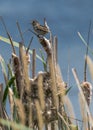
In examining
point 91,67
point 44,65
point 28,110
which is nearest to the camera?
point 91,67

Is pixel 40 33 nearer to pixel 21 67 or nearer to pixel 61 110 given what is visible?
pixel 21 67

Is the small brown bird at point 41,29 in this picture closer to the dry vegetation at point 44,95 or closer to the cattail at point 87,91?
the dry vegetation at point 44,95

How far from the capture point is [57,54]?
203 cm

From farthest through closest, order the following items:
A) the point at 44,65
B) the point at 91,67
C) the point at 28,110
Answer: the point at 44,65
the point at 28,110
the point at 91,67

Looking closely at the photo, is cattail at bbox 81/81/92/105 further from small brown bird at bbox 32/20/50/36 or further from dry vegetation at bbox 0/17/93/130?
small brown bird at bbox 32/20/50/36

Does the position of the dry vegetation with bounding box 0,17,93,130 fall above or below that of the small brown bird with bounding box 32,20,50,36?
below

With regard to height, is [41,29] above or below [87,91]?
above

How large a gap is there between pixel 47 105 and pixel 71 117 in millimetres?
126

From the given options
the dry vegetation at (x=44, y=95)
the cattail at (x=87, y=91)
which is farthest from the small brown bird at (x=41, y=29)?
the cattail at (x=87, y=91)

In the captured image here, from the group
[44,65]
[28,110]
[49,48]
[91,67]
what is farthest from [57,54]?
[91,67]

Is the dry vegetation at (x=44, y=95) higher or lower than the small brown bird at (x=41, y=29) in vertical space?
lower

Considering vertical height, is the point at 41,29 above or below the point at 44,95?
above

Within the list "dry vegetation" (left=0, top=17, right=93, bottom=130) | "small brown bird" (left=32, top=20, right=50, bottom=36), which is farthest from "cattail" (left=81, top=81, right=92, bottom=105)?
"small brown bird" (left=32, top=20, right=50, bottom=36)

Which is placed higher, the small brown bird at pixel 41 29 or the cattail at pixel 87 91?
the small brown bird at pixel 41 29
